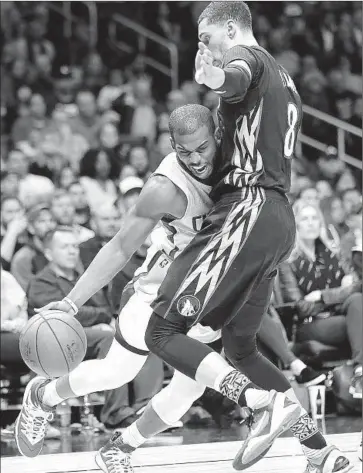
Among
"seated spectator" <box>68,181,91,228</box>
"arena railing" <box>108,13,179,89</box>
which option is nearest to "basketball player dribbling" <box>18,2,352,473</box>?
"seated spectator" <box>68,181,91,228</box>

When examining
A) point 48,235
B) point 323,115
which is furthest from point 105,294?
point 323,115

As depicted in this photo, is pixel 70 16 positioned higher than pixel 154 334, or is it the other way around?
pixel 70 16

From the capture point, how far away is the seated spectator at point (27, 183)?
8578mm

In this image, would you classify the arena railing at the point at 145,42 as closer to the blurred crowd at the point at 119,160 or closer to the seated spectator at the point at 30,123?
the blurred crowd at the point at 119,160

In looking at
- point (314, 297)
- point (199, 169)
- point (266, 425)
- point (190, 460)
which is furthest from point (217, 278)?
point (314, 297)

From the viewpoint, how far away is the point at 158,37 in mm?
14766

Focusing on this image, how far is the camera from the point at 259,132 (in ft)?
14.3

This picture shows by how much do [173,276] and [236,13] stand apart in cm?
124

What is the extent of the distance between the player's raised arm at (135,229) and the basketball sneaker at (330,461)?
1.22 meters

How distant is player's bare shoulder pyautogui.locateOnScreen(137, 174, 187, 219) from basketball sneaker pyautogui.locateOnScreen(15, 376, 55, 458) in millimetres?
1269

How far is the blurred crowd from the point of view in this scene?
7441 mm

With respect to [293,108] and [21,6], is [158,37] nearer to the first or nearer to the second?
[21,6]

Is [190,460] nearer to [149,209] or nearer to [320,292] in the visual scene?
[149,209]

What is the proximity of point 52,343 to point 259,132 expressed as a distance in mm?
1375
